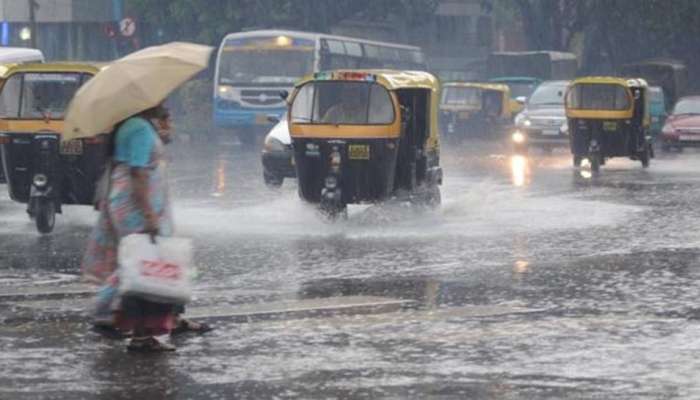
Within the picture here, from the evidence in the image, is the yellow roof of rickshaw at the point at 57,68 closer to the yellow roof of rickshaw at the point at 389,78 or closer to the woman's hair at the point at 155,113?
the yellow roof of rickshaw at the point at 389,78

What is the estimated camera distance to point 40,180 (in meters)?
19.7

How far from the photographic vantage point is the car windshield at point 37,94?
20078 mm

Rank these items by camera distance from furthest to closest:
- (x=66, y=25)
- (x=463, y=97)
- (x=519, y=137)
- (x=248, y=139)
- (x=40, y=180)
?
1. (x=66, y=25)
2. (x=463, y=97)
3. (x=248, y=139)
4. (x=519, y=137)
5. (x=40, y=180)

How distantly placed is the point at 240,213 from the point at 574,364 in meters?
13.0

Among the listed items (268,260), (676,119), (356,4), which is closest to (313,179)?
(268,260)

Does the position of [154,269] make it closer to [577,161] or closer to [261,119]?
[577,161]

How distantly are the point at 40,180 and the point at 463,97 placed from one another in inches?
1348

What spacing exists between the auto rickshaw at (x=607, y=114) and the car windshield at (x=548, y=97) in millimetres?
10684

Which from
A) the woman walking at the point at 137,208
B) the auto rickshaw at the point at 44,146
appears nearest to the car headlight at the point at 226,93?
the auto rickshaw at the point at 44,146

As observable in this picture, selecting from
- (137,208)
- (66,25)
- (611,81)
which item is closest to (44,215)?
(137,208)

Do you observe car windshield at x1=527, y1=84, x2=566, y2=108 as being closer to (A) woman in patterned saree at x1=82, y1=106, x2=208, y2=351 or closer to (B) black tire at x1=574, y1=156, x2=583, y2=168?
(B) black tire at x1=574, y1=156, x2=583, y2=168

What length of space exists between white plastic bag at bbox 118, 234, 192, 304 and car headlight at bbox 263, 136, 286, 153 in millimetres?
17528

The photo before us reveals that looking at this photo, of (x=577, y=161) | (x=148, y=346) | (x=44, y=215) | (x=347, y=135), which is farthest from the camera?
(x=577, y=161)

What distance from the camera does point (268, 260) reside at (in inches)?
652
